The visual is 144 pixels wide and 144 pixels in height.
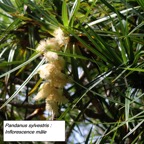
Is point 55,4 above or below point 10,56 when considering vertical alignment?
above

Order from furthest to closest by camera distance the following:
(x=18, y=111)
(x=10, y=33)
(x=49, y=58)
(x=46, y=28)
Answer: (x=18, y=111), (x=10, y=33), (x=46, y=28), (x=49, y=58)

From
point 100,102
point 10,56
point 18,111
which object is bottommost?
point 18,111

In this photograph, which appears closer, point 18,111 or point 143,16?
point 143,16

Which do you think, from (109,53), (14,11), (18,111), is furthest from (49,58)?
(18,111)

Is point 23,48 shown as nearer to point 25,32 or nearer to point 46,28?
point 25,32

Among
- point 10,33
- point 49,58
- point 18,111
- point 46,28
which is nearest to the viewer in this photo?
point 49,58

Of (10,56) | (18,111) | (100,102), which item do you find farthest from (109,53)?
(18,111)

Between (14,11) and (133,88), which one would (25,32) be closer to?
(14,11)
